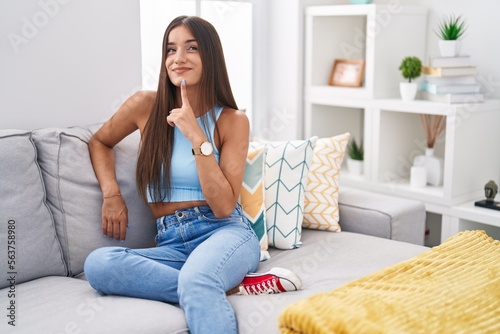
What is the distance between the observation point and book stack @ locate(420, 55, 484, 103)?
2.67 meters

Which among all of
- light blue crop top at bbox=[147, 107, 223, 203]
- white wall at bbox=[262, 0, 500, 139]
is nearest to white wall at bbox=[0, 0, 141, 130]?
light blue crop top at bbox=[147, 107, 223, 203]

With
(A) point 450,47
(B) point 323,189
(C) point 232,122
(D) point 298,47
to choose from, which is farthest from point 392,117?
(C) point 232,122

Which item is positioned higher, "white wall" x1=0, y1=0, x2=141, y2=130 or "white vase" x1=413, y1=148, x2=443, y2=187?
"white wall" x1=0, y1=0, x2=141, y2=130

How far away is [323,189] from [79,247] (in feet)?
2.97

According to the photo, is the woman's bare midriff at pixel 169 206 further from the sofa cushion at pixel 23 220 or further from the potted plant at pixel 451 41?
the potted plant at pixel 451 41

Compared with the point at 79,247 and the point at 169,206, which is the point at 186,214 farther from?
the point at 79,247

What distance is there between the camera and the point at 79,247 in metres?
1.91

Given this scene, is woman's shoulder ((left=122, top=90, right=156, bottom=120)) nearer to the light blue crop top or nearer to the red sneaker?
the light blue crop top

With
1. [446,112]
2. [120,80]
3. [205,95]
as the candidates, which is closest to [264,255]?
[205,95]

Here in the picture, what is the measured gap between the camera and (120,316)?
1.55 metres

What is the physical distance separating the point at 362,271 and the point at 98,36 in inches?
50.3

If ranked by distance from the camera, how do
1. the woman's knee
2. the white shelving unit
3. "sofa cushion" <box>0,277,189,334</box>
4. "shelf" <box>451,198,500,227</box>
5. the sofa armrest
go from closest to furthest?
1. "sofa cushion" <box>0,277,189,334</box>
2. the woman's knee
3. the sofa armrest
4. "shelf" <box>451,198,500,227</box>
5. the white shelving unit

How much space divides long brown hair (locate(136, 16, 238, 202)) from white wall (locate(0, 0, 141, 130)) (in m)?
0.42

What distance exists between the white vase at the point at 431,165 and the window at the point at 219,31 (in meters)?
0.87
